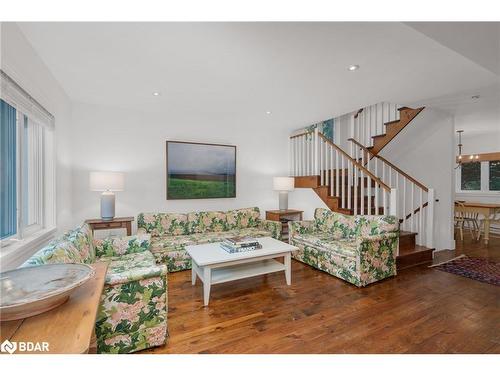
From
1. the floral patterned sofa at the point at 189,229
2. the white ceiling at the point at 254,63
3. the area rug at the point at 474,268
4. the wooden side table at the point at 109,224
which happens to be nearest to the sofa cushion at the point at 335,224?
the floral patterned sofa at the point at 189,229

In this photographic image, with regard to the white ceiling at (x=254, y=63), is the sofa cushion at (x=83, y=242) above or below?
below

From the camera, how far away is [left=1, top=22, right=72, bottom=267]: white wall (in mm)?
1753

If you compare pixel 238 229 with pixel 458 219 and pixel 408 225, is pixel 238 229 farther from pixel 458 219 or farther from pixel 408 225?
pixel 458 219

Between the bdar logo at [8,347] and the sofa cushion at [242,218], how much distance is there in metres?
3.28

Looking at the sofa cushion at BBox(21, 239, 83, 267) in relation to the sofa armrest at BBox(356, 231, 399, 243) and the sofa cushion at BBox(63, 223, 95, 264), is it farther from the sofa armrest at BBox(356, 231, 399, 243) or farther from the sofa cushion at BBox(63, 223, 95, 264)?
the sofa armrest at BBox(356, 231, 399, 243)

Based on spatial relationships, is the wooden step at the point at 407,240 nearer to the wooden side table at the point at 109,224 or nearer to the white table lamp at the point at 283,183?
the white table lamp at the point at 283,183

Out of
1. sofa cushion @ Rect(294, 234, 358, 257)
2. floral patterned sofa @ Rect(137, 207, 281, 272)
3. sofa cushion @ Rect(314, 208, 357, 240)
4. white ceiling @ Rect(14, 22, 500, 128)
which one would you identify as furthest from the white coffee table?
white ceiling @ Rect(14, 22, 500, 128)

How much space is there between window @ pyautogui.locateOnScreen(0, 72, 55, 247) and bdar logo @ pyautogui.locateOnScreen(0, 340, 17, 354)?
61.2 inches

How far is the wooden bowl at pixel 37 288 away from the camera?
3.11 ft

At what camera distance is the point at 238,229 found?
13.6ft

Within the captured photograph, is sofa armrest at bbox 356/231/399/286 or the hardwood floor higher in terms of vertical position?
sofa armrest at bbox 356/231/399/286

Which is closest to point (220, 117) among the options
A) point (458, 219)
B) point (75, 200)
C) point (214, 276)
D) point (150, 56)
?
point (150, 56)

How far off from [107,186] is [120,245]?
926 mm
